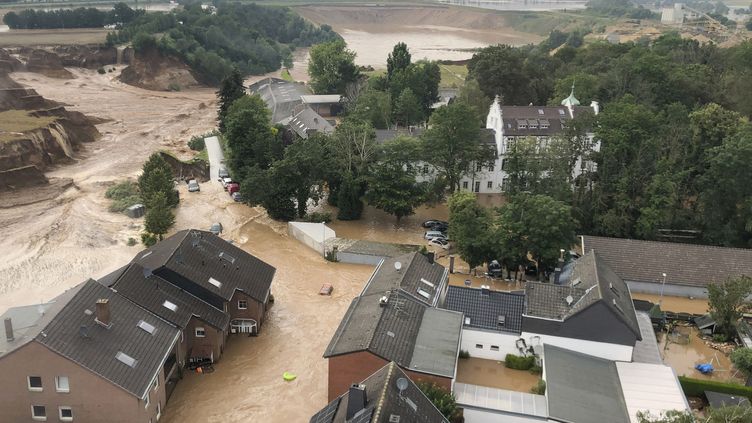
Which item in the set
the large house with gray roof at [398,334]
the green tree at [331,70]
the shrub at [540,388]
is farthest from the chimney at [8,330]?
the green tree at [331,70]

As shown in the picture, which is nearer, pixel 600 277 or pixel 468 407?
pixel 468 407

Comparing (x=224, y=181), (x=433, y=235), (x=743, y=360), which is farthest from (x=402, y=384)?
(x=224, y=181)

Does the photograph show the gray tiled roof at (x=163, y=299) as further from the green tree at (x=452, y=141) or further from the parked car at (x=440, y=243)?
the green tree at (x=452, y=141)

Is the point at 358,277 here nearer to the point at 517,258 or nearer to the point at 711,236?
the point at 517,258

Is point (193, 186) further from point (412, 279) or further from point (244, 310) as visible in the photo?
point (412, 279)

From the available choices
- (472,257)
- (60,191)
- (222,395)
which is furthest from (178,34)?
(222,395)

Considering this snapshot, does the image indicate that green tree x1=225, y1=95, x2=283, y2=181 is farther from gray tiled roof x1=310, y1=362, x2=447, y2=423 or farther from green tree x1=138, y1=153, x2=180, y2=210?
gray tiled roof x1=310, y1=362, x2=447, y2=423
